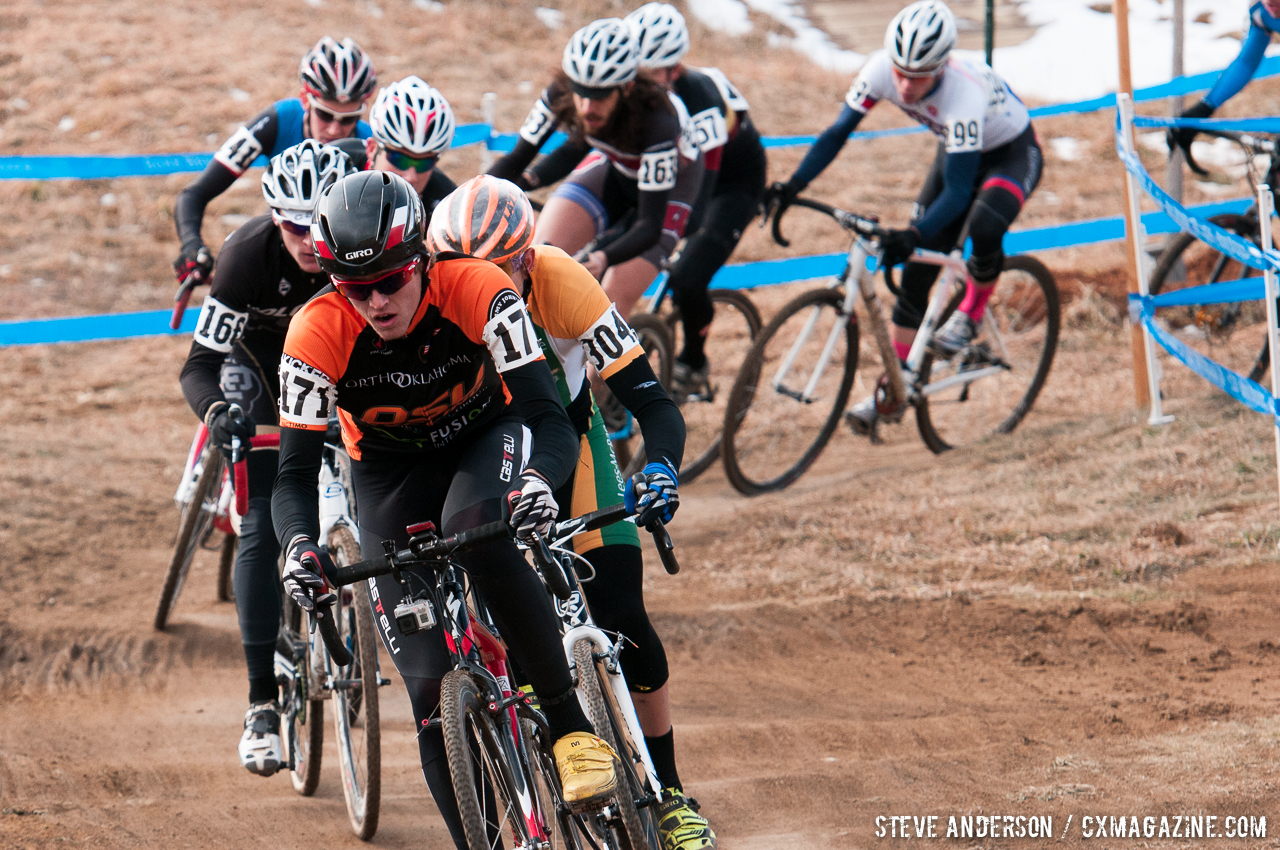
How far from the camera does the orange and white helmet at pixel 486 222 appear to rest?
3.94 m

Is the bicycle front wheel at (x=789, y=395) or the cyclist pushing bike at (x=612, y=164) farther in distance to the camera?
the bicycle front wheel at (x=789, y=395)

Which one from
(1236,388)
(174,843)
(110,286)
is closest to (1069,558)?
(1236,388)

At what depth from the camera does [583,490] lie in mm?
4055

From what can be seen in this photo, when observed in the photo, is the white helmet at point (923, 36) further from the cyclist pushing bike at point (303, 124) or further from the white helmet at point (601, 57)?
the cyclist pushing bike at point (303, 124)

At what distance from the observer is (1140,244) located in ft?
24.1

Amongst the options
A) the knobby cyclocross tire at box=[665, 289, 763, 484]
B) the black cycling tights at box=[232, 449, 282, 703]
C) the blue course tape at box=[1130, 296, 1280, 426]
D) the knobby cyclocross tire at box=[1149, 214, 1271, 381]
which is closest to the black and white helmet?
the black cycling tights at box=[232, 449, 282, 703]

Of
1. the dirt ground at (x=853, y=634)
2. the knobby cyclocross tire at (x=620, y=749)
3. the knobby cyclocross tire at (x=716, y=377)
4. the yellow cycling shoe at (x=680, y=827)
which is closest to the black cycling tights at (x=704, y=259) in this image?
the knobby cyclocross tire at (x=716, y=377)

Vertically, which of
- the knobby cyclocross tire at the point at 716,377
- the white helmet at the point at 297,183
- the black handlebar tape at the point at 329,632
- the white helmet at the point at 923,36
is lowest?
the knobby cyclocross tire at the point at 716,377

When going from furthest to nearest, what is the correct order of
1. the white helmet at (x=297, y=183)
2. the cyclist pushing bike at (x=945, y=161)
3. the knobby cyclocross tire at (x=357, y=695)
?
the cyclist pushing bike at (x=945, y=161) < the white helmet at (x=297, y=183) < the knobby cyclocross tire at (x=357, y=695)

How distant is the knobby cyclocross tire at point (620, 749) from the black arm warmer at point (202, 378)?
2088 millimetres

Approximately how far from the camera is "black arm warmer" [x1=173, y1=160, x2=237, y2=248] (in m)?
5.75

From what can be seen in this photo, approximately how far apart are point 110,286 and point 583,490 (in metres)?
10.3

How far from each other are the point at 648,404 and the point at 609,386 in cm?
14

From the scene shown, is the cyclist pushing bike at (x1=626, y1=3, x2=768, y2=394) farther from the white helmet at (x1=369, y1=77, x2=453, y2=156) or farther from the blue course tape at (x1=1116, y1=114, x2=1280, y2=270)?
the blue course tape at (x1=1116, y1=114, x2=1280, y2=270)
